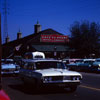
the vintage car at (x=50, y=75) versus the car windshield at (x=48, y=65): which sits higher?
the car windshield at (x=48, y=65)

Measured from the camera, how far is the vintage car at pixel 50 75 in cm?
1115

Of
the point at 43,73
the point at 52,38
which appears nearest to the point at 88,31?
the point at 52,38

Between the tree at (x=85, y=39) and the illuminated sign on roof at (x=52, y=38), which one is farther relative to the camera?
the illuminated sign on roof at (x=52, y=38)

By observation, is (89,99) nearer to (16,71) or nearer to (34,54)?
(16,71)

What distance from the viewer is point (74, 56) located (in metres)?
56.0

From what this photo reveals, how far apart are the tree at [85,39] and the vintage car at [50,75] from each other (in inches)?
1511

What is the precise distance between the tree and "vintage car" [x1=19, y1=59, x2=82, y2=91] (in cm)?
3839

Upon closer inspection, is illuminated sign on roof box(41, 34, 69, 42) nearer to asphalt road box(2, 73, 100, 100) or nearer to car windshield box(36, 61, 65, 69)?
car windshield box(36, 61, 65, 69)

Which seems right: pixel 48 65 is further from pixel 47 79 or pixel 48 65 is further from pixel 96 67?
pixel 96 67

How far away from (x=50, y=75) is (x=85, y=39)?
40.7 metres

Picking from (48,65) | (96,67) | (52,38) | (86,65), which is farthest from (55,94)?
(52,38)

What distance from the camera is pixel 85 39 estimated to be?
168ft

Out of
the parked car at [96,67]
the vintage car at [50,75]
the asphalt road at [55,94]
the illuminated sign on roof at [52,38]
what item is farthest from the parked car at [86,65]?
the illuminated sign on roof at [52,38]

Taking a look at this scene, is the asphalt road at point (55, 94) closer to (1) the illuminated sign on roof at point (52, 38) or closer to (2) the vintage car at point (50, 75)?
(2) the vintage car at point (50, 75)
